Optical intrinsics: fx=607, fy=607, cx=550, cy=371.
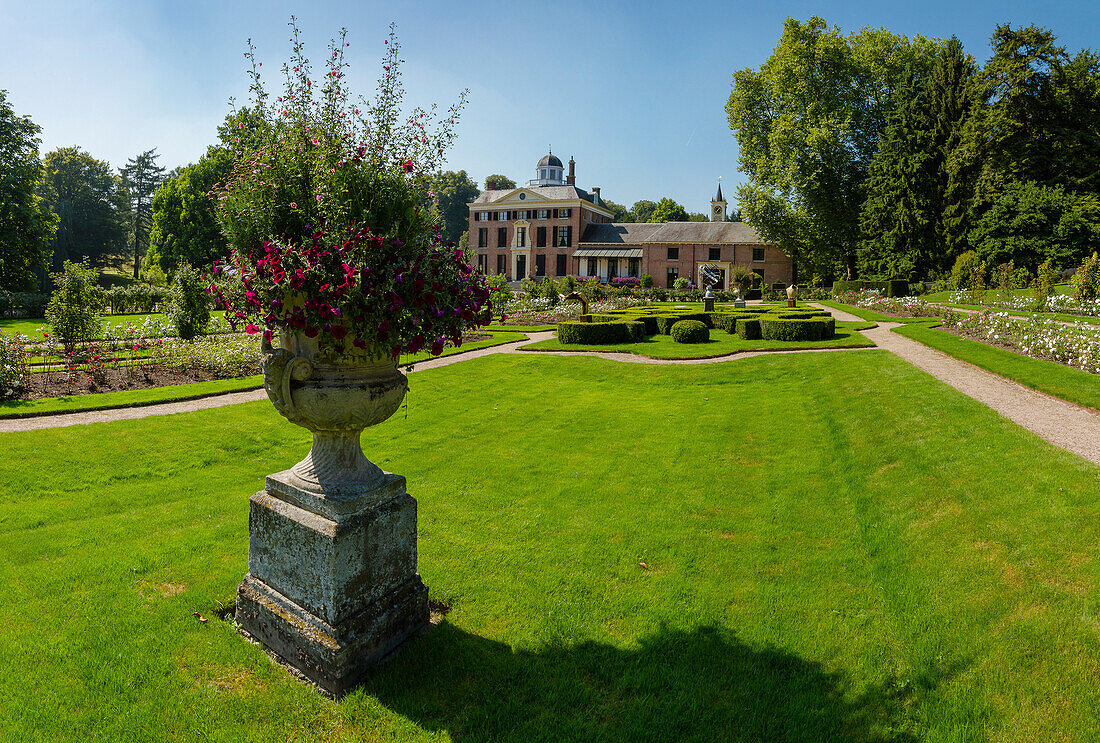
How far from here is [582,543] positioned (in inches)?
207

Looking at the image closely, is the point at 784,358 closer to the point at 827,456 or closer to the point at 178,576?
the point at 827,456

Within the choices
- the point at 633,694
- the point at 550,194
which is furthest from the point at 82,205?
the point at 633,694

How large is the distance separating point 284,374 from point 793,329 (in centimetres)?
1709

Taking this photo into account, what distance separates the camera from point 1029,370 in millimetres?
10742

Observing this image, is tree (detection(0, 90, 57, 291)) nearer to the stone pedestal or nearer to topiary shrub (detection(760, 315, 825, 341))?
topiary shrub (detection(760, 315, 825, 341))

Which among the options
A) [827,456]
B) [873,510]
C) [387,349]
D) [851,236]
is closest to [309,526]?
[387,349]

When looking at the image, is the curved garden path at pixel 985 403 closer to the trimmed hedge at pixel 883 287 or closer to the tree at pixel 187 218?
the trimmed hedge at pixel 883 287

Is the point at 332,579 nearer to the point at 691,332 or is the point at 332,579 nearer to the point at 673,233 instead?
the point at 691,332

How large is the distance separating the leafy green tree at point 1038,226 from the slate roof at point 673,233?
17.4 metres

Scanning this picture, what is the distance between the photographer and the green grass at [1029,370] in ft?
29.7

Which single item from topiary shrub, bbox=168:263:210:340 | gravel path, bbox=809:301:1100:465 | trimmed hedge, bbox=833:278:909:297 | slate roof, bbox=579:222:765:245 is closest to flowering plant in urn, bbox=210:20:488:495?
gravel path, bbox=809:301:1100:465

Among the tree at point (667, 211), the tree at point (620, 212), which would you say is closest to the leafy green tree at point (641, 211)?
the tree at point (620, 212)

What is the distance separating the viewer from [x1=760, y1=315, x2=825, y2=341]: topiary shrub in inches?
706

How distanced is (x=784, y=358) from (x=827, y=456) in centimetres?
756
